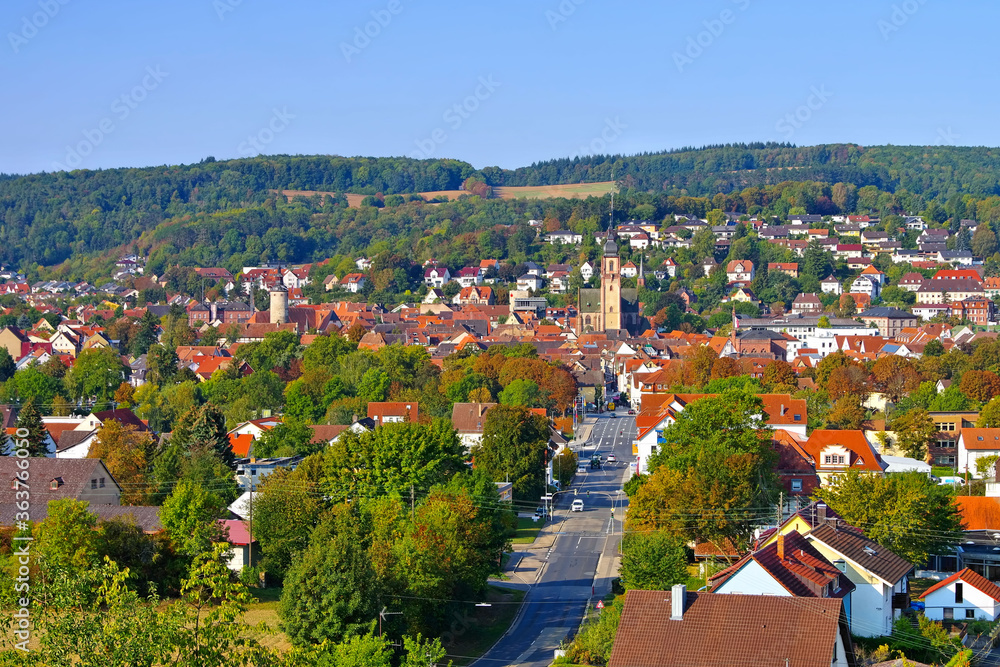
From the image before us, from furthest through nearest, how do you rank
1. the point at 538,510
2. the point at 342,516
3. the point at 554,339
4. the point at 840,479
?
the point at 554,339 < the point at 538,510 < the point at 840,479 < the point at 342,516

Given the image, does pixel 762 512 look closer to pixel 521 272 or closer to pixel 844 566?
pixel 844 566

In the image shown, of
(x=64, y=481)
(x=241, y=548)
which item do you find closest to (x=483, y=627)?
(x=241, y=548)

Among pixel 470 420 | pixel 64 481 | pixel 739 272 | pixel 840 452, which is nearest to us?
pixel 64 481

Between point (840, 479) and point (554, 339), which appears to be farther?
point (554, 339)

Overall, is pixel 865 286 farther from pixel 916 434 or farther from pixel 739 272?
pixel 916 434

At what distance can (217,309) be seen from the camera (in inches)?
4151

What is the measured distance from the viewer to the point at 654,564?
25359mm

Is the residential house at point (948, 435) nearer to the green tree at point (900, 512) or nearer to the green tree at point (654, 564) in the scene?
the green tree at point (900, 512)

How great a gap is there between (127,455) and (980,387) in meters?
36.5

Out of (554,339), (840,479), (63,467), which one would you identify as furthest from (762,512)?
(554,339)

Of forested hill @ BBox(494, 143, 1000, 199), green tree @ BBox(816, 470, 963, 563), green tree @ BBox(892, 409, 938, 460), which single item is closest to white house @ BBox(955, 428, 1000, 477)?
green tree @ BBox(892, 409, 938, 460)

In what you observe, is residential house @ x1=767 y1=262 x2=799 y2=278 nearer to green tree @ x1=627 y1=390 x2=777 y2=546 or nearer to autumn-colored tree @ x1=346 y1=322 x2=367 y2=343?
autumn-colored tree @ x1=346 y1=322 x2=367 y2=343

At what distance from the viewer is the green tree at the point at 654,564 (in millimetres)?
25188

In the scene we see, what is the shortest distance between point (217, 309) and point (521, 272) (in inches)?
1079
